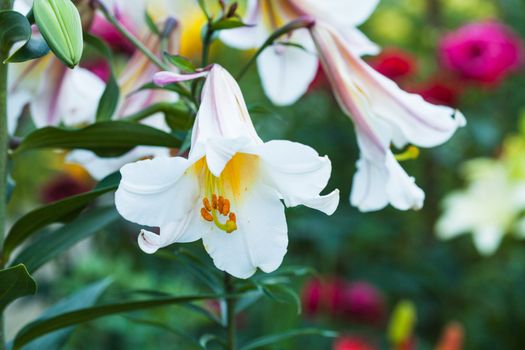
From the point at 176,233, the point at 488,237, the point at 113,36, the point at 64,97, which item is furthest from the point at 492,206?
the point at 176,233

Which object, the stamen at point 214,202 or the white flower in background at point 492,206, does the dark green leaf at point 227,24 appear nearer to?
the stamen at point 214,202

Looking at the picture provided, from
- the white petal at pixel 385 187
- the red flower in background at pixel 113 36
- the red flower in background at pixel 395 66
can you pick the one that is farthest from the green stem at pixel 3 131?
the red flower in background at pixel 395 66

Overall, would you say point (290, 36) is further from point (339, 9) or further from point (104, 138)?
point (104, 138)

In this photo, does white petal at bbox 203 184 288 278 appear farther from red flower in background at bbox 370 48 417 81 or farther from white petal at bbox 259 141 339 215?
red flower in background at bbox 370 48 417 81

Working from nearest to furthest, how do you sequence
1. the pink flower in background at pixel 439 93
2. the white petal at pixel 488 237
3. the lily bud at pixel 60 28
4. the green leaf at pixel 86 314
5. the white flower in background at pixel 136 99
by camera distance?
the lily bud at pixel 60 28, the green leaf at pixel 86 314, the white flower in background at pixel 136 99, the white petal at pixel 488 237, the pink flower in background at pixel 439 93

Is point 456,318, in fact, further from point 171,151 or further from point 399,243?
point 171,151

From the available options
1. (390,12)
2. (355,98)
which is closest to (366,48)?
(355,98)
